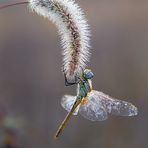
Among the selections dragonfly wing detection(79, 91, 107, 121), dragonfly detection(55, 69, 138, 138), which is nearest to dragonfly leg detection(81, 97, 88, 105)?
dragonfly detection(55, 69, 138, 138)

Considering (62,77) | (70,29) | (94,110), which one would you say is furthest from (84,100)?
(62,77)

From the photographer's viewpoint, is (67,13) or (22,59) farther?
(22,59)

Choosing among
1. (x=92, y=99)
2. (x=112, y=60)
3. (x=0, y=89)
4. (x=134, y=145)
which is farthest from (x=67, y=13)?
(x=112, y=60)

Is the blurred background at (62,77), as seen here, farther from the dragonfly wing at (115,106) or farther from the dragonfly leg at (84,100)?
the dragonfly leg at (84,100)

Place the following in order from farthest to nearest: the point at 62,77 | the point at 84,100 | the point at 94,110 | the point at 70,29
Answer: the point at 62,77 < the point at 94,110 < the point at 84,100 < the point at 70,29

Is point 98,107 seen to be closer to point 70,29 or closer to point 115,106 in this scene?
point 115,106

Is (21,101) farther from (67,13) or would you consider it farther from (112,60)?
(67,13)
